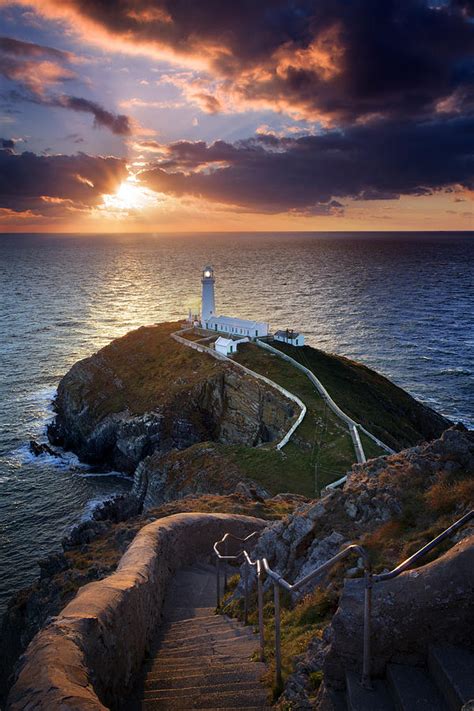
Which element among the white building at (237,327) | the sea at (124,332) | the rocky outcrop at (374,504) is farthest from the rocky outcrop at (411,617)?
the white building at (237,327)

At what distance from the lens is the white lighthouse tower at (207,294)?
77.5 meters

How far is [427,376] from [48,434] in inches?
1987

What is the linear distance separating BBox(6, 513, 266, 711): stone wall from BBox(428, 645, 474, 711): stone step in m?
4.51

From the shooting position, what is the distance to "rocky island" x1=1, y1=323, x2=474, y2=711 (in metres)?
7.51

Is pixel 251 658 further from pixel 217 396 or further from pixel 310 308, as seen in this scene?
pixel 310 308

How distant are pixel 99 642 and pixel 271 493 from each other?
2478 cm

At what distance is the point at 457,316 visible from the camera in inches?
4646

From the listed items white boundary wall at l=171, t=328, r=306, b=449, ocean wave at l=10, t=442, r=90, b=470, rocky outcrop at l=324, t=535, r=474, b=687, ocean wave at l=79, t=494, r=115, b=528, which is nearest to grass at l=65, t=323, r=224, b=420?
white boundary wall at l=171, t=328, r=306, b=449

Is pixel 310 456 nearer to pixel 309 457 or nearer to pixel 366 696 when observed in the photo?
pixel 309 457

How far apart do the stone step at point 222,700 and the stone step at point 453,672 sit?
2.93 metres

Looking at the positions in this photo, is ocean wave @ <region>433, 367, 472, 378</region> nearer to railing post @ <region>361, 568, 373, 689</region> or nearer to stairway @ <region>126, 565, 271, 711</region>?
stairway @ <region>126, 565, 271, 711</region>

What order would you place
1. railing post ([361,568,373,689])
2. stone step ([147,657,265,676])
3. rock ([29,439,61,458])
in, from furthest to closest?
rock ([29,439,61,458])
stone step ([147,657,265,676])
railing post ([361,568,373,689])

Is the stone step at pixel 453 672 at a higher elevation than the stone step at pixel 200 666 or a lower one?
higher

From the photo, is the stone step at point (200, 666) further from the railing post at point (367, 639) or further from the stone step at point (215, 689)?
the railing post at point (367, 639)
